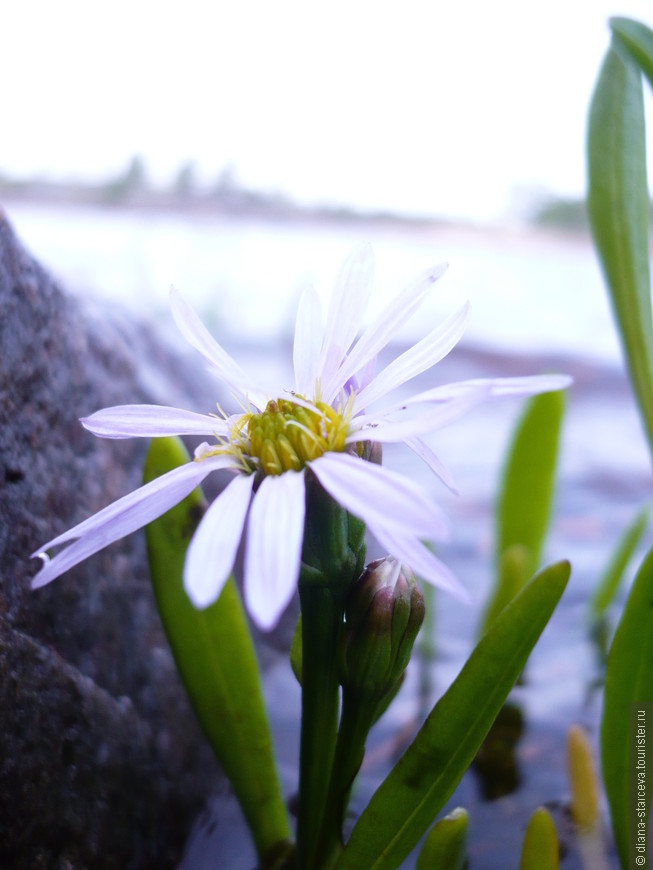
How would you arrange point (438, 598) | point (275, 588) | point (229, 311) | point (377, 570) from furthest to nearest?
point (229, 311) < point (438, 598) < point (377, 570) < point (275, 588)

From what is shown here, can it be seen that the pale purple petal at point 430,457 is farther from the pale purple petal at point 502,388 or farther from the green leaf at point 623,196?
the green leaf at point 623,196

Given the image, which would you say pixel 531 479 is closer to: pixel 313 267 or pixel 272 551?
pixel 272 551

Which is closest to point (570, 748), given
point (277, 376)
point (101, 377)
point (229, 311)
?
point (101, 377)

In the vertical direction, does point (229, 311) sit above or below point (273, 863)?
above

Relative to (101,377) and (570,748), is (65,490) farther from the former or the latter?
(570,748)

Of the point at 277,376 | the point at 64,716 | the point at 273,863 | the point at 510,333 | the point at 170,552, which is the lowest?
the point at 273,863

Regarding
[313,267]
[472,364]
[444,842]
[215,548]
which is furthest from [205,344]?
[313,267]

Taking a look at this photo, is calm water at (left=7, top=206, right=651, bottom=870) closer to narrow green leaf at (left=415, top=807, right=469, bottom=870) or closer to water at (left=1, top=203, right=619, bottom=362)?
water at (left=1, top=203, right=619, bottom=362)
